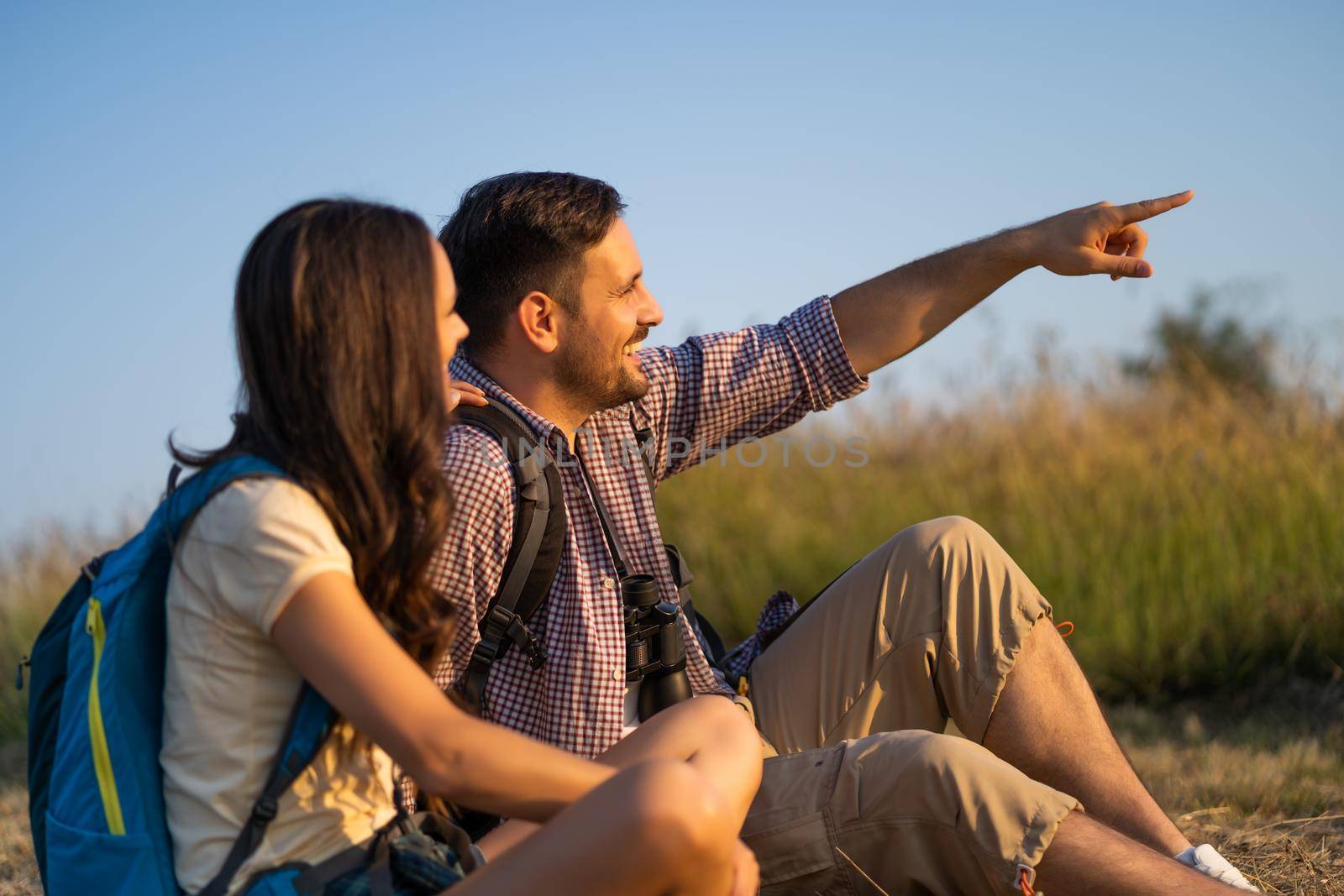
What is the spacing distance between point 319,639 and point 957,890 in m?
1.36

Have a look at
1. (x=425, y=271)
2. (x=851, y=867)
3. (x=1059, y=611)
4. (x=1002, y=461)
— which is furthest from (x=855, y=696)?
(x=1002, y=461)

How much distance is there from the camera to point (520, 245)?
2949mm

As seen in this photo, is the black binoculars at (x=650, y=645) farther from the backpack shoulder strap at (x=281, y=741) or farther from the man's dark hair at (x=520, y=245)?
the backpack shoulder strap at (x=281, y=741)

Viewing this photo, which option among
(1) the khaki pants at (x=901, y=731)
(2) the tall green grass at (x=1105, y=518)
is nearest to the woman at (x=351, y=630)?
(1) the khaki pants at (x=901, y=731)

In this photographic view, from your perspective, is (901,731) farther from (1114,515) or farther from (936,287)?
(1114,515)

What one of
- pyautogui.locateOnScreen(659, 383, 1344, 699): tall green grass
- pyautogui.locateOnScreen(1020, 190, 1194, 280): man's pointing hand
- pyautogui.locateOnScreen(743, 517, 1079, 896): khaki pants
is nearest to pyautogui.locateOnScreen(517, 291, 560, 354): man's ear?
pyautogui.locateOnScreen(743, 517, 1079, 896): khaki pants

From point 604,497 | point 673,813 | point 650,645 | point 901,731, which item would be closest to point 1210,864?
point 901,731

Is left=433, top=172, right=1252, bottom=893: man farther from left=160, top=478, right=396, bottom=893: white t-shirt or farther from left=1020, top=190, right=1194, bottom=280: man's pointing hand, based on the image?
left=160, top=478, right=396, bottom=893: white t-shirt

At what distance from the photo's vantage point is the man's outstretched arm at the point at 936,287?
3.08 metres

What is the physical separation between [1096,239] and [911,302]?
1.53 feet

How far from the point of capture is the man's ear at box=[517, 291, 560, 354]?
2.90m

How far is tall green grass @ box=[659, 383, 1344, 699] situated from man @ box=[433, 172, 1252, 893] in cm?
263

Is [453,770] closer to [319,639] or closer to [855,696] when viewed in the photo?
[319,639]

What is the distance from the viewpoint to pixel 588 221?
2.96 meters
